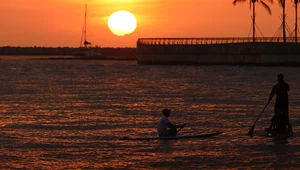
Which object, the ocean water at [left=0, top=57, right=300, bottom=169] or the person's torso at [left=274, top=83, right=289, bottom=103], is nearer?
the ocean water at [left=0, top=57, right=300, bottom=169]

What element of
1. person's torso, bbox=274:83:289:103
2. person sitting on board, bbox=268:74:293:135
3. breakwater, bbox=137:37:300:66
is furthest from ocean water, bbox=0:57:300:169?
breakwater, bbox=137:37:300:66

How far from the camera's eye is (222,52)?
11969cm

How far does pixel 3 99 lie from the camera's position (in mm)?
44531

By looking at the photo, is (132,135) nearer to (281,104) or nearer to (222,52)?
(281,104)

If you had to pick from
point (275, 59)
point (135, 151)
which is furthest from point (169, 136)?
point (275, 59)

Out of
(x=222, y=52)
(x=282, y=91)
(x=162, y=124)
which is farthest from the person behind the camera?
(x=222, y=52)

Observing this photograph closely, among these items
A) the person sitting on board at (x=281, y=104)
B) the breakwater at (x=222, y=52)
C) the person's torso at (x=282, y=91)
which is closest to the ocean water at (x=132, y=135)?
the person sitting on board at (x=281, y=104)

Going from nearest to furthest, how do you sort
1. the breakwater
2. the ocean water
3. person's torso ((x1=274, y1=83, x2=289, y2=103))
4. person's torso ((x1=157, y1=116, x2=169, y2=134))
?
the ocean water
person's torso ((x1=274, y1=83, x2=289, y2=103))
person's torso ((x1=157, y1=116, x2=169, y2=134))
the breakwater

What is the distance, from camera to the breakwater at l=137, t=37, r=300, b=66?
112 m

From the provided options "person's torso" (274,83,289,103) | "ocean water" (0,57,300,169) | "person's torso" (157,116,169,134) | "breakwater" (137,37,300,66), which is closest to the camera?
"ocean water" (0,57,300,169)

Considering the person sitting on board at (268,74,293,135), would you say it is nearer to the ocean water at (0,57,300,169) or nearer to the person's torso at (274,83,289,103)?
the person's torso at (274,83,289,103)

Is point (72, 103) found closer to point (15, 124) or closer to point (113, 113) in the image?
point (113, 113)

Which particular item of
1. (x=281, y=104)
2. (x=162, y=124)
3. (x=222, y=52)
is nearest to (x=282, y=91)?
(x=281, y=104)

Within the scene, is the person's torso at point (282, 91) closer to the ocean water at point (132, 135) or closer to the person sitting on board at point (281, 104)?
the person sitting on board at point (281, 104)
